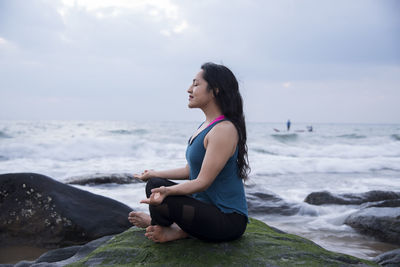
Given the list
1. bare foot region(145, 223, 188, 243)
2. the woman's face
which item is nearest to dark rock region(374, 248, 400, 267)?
bare foot region(145, 223, 188, 243)

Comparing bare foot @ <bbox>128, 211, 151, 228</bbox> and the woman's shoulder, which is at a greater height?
the woman's shoulder

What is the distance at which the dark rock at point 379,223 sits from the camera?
5391 millimetres

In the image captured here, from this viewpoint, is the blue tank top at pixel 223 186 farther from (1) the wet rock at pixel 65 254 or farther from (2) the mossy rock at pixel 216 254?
(1) the wet rock at pixel 65 254

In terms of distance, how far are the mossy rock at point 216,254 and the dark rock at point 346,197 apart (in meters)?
5.31

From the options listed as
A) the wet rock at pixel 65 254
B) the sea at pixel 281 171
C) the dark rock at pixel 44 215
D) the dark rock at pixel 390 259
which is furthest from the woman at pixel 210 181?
the dark rock at pixel 44 215

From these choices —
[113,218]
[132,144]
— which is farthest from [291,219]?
[132,144]

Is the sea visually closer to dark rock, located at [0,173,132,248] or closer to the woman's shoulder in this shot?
the woman's shoulder

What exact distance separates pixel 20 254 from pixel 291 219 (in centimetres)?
465

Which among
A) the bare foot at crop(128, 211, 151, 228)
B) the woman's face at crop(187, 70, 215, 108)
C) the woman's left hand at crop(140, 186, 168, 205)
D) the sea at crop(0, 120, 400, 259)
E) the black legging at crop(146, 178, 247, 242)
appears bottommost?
the sea at crop(0, 120, 400, 259)

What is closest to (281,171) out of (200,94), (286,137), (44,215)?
(44,215)

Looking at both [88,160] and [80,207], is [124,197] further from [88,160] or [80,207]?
[88,160]

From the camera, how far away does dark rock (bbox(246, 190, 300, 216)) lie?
7305 millimetres

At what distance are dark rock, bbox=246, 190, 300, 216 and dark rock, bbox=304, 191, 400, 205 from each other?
2.21ft

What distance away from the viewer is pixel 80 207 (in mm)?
4992
